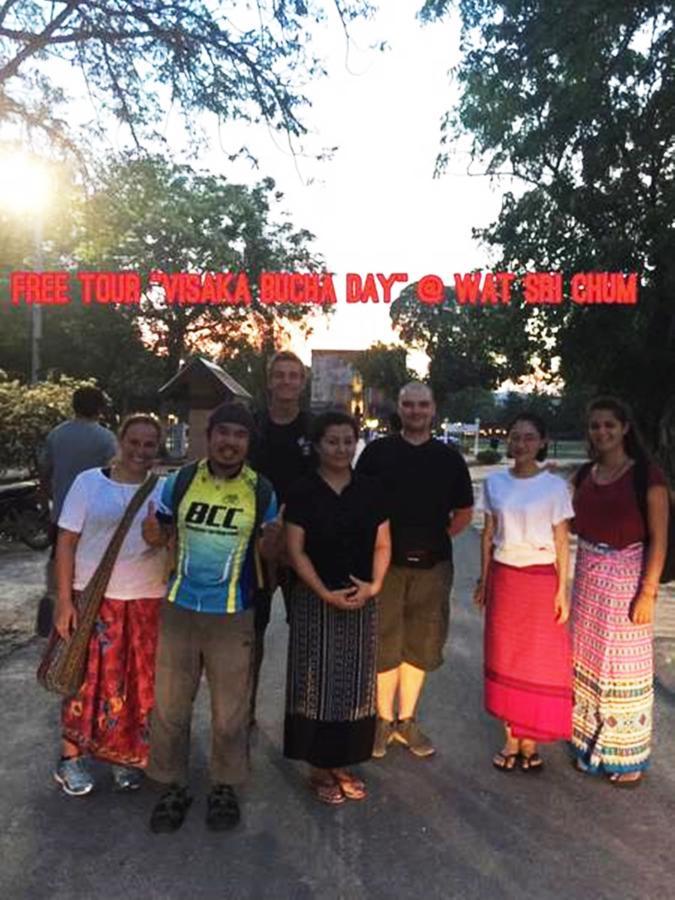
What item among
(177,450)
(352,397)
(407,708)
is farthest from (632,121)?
(352,397)

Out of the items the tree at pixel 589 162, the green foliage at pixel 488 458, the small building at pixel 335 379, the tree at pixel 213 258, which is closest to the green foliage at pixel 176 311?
the tree at pixel 213 258

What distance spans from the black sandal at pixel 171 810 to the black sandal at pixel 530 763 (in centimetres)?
152

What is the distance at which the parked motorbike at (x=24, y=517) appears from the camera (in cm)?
947

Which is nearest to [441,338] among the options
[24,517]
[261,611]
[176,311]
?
[176,311]

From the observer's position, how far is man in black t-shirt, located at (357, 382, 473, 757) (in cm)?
371

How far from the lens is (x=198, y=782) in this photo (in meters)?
3.40

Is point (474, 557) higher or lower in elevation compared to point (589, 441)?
lower

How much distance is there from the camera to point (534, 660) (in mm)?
3543

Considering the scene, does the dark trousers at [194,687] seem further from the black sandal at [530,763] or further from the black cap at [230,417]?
the black sandal at [530,763]

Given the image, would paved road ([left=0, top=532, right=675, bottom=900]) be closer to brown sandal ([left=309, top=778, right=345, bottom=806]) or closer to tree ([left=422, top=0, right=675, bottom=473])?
brown sandal ([left=309, top=778, right=345, bottom=806])

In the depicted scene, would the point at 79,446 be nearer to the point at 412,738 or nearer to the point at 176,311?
the point at 412,738

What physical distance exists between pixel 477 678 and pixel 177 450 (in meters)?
29.3

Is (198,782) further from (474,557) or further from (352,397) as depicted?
(352,397)

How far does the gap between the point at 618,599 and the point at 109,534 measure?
2.28 meters
